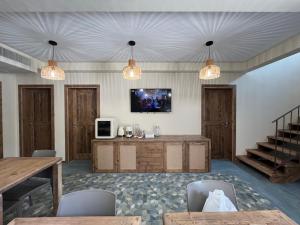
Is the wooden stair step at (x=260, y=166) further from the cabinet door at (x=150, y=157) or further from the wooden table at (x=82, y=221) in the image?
the wooden table at (x=82, y=221)

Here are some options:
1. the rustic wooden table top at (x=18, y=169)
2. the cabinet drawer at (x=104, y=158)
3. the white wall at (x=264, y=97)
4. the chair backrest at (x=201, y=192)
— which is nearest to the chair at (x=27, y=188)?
the rustic wooden table top at (x=18, y=169)

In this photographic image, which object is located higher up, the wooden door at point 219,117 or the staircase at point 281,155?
the wooden door at point 219,117

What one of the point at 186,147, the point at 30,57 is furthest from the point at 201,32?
the point at 30,57

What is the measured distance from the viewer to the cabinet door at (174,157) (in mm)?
3930

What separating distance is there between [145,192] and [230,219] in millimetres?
2095

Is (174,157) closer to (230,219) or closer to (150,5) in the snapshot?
(230,219)

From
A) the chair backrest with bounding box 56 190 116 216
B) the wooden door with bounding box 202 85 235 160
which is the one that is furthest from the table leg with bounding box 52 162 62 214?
the wooden door with bounding box 202 85 235 160

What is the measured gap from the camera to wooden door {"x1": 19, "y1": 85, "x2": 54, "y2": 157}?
4660 millimetres

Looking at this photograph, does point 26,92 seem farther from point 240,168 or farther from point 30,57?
point 240,168

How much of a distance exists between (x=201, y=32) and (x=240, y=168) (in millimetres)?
3250

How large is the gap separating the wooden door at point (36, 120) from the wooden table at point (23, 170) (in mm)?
2480

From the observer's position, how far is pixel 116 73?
4.55 meters

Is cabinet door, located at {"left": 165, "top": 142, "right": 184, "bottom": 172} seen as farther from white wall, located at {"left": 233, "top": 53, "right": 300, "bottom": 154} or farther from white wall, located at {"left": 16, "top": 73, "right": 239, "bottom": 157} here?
white wall, located at {"left": 233, "top": 53, "right": 300, "bottom": 154}

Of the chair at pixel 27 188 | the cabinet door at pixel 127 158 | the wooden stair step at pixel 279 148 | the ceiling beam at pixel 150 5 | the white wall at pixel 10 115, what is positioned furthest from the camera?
the white wall at pixel 10 115
